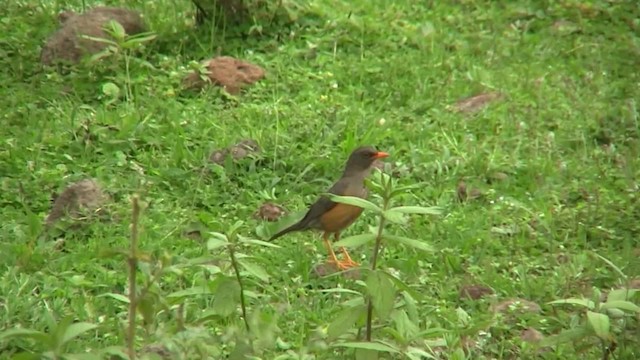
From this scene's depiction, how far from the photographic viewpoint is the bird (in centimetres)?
696

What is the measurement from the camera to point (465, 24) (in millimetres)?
9656

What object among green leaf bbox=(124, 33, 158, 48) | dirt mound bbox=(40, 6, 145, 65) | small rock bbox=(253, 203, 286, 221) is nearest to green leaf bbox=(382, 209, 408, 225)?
small rock bbox=(253, 203, 286, 221)

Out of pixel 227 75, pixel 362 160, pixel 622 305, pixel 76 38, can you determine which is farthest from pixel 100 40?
pixel 622 305

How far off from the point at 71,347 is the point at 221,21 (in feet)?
13.4

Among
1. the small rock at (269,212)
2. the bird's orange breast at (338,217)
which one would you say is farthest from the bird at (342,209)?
the small rock at (269,212)

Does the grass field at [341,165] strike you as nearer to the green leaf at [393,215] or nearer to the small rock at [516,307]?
the small rock at [516,307]

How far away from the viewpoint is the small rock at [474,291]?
6.54 m

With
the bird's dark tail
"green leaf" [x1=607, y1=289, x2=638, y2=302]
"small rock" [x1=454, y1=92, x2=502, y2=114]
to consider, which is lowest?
"small rock" [x1=454, y1=92, x2=502, y2=114]

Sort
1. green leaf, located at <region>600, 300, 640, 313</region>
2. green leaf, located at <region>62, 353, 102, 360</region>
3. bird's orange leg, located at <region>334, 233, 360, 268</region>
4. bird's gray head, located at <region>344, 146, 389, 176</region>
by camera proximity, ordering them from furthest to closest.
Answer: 1. bird's gray head, located at <region>344, 146, 389, 176</region>
2. bird's orange leg, located at <region>334, 233, 360, 268</region>
3. green leaf, located at <region>600, 300, 640, 313</region>
4. green leaf, located at <region>62, 353, 102, 360</region>

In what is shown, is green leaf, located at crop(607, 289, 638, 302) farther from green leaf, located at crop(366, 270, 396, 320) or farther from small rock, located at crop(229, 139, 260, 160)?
small rock, located at crop(229, 139, 260, 160)

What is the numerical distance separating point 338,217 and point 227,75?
6.63 ft

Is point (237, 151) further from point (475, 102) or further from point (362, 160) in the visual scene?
point (475, 102)

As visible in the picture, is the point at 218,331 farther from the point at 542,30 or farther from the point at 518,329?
the point at 542,30

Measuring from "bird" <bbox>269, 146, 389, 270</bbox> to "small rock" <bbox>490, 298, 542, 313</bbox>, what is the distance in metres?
0.79
